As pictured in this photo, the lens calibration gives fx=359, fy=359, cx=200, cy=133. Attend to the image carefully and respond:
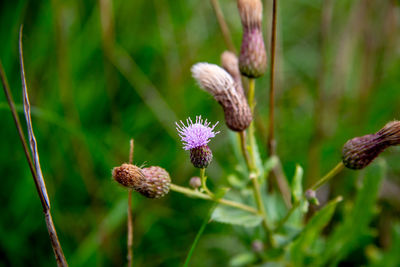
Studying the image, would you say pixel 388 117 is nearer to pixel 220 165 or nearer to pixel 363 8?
pixel 363 8

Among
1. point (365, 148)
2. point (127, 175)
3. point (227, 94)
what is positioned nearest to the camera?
point (127, 175)

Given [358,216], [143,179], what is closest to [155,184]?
[143,179]

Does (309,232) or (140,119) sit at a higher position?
(140,119)

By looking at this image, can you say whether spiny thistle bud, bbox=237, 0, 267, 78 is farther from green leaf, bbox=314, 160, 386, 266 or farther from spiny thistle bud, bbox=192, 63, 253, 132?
green leaf, bbox=314, 160, 386, 266

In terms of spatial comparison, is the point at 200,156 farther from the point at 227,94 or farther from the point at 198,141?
the point at 227,94

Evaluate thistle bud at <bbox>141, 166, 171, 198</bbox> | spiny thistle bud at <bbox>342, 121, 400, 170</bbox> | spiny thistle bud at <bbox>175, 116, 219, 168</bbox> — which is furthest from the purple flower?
spiny thistle bud at <bbox>342, 121, 400, 170</bbox>

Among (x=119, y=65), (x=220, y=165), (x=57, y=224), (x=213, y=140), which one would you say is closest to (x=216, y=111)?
(x=213, y=140)

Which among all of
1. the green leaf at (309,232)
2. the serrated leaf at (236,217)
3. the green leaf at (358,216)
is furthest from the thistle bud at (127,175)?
the green leaf at (358,216)
